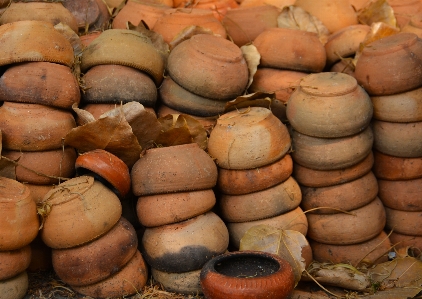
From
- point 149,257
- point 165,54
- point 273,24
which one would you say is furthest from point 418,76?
point 149,257

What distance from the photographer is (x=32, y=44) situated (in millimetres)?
3838

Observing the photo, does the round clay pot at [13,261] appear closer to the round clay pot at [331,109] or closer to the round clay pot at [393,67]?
the round clay pot at [331,109]

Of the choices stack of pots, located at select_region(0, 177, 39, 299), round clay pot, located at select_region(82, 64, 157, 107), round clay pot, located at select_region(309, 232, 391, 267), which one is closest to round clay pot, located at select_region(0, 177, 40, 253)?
stack of pots, located at select_region(0, 177, 39, 299)

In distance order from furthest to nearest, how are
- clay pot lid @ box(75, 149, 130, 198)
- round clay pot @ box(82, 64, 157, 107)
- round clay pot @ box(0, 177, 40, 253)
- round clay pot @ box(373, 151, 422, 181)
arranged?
round clay pot @ box(373, 151, 422, 181), round clay pot @ box(82, 64, 157, 107), clay pot lid @ box(75, 149, 130, 198), round clay pot @ box(0, 177, 40, 253)

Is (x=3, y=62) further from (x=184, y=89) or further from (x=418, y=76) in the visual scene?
(x=418, y=76)

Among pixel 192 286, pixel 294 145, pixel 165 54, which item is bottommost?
pixel 192 286

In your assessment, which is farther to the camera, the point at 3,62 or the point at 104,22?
the point at 104,22

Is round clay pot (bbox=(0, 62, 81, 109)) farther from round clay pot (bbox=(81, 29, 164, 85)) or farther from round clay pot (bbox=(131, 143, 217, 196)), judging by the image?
round clay pot (bbox=(131, 143, 217, 196))

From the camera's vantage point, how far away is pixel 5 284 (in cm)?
348

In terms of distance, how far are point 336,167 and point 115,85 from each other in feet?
4.79

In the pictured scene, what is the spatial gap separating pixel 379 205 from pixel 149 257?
1565 mm

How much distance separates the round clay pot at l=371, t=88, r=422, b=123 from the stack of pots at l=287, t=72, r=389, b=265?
0.15 metres

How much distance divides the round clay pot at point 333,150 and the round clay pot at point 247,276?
82 cm

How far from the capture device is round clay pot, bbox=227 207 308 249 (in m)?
3.99
